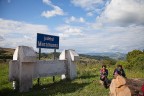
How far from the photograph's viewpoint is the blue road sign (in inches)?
638

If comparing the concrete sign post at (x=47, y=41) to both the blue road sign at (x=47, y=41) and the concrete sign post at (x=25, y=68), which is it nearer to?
the blue road sign at (x=47, y=41)

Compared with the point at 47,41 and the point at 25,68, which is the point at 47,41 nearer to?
the point at 47,41

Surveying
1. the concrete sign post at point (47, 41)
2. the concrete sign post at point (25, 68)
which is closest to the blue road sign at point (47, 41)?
the concrete sign post at point (47, 41)

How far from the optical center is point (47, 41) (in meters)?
16.9

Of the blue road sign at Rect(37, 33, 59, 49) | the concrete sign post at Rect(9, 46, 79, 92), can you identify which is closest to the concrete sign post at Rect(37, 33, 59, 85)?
the blue road sign at Rect(37, 33, 59, 49)

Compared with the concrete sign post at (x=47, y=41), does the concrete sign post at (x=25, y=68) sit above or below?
below

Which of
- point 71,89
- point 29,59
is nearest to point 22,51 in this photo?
point 29,59

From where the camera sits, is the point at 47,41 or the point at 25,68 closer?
the point at 25,68

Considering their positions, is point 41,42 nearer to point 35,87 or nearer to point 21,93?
point 35,87

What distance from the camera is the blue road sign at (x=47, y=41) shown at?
16.2 m

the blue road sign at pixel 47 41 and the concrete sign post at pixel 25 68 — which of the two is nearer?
the concrete sign post at pixel 25 68

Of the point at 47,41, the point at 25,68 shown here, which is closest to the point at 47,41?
the point at 47,41

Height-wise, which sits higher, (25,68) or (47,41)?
(47,41)

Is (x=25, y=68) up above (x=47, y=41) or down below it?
below
